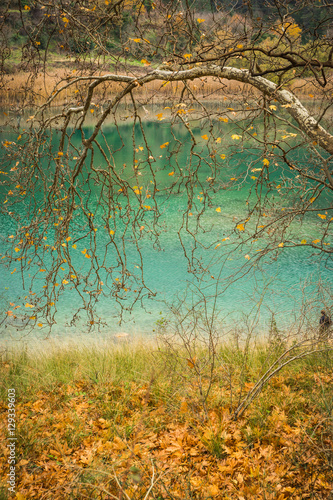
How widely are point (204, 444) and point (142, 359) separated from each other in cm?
194

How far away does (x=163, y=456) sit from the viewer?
2.87m

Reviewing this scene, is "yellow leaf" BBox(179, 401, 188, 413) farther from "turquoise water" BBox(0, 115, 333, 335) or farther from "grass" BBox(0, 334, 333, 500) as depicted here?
"turquoise water" BBox(0, 115, 333, 335)

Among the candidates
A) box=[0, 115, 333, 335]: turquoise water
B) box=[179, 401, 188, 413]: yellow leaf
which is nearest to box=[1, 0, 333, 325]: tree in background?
box=[179, 401, 188, 413]: yellow leaf

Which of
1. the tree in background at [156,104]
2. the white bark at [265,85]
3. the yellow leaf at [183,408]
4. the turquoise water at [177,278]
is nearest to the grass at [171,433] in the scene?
the yellow leaf at [183,408]

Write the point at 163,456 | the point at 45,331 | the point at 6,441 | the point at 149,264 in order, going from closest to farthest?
the point at 163,456 < the point at 6,441 < the point at 45,331 < the point at 149,264

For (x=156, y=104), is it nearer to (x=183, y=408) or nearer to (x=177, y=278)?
(x=183, y=408)

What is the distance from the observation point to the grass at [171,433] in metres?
2.43

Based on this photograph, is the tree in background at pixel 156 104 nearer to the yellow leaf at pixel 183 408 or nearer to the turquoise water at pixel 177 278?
the yellow leaf at pixel 183 408

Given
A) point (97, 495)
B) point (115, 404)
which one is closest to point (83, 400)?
point (115, 404)

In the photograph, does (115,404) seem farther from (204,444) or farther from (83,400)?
(204,444)

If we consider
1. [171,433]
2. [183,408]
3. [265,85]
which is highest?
[265,85]

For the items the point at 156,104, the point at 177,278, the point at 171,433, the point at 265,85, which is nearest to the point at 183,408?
the point at 171,433

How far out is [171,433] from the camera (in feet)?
10.4

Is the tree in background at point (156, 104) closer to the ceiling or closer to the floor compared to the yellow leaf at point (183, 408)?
closer to the ceiling
